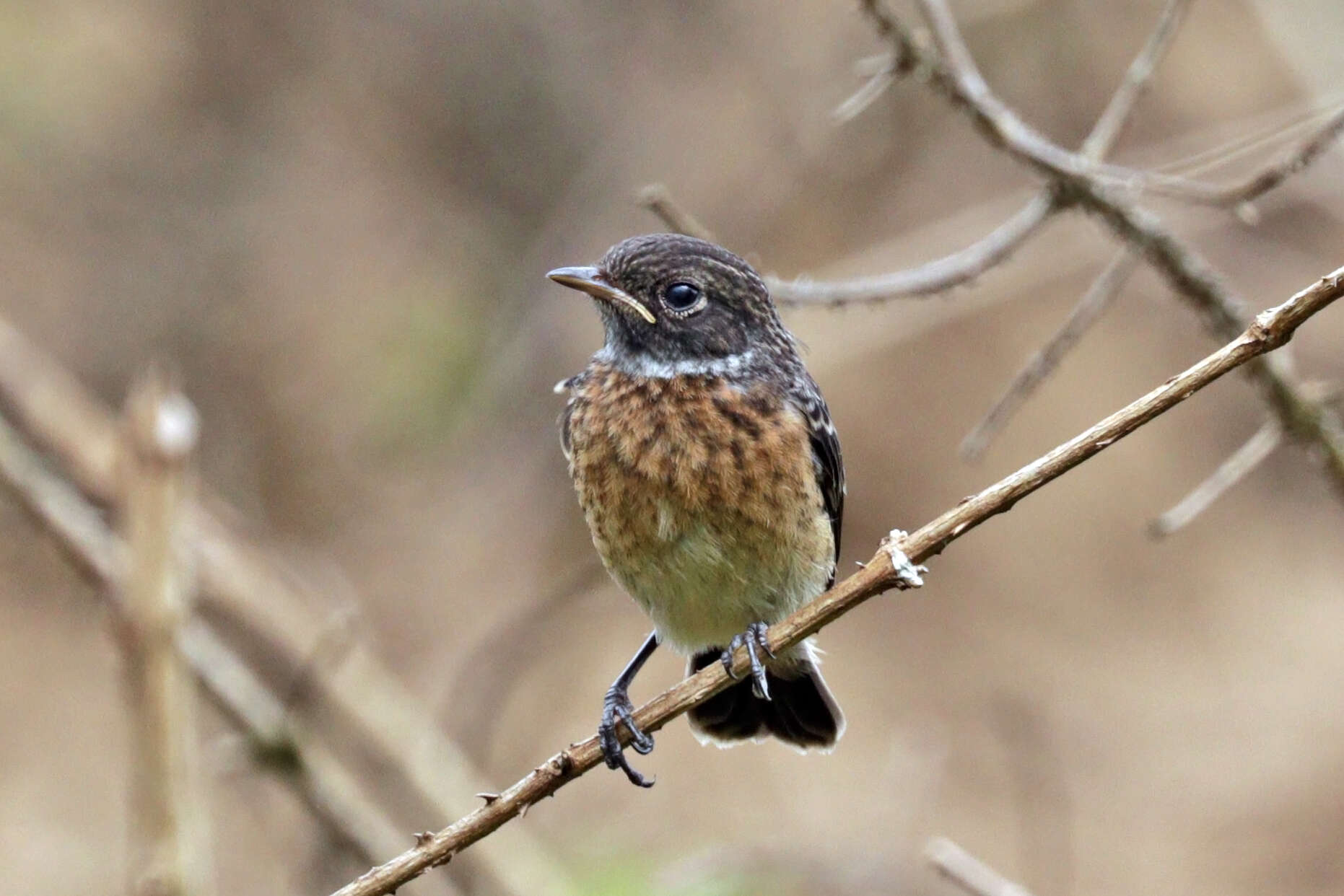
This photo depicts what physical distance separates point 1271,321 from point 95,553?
3.50m

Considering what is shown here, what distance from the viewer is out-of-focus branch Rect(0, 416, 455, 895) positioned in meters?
4.63

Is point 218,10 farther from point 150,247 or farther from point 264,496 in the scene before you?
point 264,496

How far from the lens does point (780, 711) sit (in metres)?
4.77

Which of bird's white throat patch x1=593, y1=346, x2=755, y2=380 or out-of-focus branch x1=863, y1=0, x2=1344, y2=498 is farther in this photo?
bird's white throat patch x1=593, y1=346, x2=755, y2=380

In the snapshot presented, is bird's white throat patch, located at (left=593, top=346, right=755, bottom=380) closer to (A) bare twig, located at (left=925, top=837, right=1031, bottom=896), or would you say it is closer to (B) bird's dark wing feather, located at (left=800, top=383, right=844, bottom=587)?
(B) bird's dark wing feather, located at (left=800, top=383, right=844, bottom=587)

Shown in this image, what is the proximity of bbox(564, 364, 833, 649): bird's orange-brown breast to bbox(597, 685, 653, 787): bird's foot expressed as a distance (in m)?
0.30

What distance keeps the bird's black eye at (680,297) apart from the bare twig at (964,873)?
66.0 inches

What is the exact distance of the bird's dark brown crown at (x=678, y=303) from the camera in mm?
4320

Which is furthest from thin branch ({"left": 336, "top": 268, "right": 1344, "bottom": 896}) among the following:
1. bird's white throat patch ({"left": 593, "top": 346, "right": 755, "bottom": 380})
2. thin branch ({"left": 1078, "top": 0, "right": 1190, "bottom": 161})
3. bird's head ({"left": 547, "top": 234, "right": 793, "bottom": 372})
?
thin branch ({"left": 1078, "top": 0, "right": 1190, "bottom": 161})

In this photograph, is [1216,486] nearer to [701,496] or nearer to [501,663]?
[701,496]

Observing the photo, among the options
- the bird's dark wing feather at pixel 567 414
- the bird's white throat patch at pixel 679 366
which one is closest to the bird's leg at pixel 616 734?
the bird's dark wing feather at pixel 567 414

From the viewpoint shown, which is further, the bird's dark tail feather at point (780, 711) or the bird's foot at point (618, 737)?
the bird's dark tail feather at point (780, 711)

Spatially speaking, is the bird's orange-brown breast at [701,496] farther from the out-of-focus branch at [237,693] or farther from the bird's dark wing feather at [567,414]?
the out-of-focus branch at [237,693]

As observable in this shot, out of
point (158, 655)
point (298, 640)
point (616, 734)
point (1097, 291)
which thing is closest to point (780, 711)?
point (616, 734)
